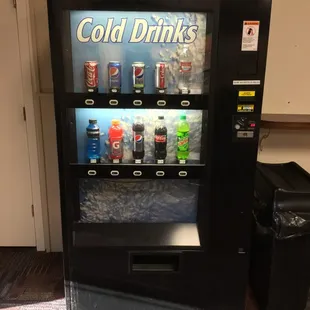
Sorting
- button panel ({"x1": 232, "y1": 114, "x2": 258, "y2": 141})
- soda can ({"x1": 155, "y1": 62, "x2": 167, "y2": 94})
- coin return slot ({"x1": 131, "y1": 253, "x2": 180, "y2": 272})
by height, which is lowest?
coin return slot ({"x1": 131, "y1": 253, "x2": 180, "y2": 272})

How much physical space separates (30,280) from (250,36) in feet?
6.64

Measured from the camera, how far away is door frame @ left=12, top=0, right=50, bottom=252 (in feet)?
7.78

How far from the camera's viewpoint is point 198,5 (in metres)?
1.65

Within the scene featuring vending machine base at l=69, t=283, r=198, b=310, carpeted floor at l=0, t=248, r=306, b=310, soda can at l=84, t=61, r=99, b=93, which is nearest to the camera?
soda can at l=84, t=61, r=99, b=93

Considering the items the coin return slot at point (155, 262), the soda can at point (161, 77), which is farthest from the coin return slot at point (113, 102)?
the coin return slot at point (155, 262)

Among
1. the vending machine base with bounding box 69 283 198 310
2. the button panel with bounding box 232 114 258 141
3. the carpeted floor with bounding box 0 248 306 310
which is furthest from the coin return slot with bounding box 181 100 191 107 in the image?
the carpeted floor with bounding box 0 248 306 310

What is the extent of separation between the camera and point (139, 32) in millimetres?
1841

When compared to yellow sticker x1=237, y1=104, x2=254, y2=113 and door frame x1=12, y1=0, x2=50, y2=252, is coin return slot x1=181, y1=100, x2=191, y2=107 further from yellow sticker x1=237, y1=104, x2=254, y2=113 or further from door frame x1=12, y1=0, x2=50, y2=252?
door frame x1=12, y1=0, x2=50, y2=252

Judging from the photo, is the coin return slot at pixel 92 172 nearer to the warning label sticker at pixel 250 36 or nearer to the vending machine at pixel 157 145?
the vending machine at pixel 157 145

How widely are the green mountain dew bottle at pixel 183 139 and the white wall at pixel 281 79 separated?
82 cm

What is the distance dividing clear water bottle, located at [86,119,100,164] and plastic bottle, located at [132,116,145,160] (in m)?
0.19

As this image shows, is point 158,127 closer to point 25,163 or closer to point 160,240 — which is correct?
point 160,240

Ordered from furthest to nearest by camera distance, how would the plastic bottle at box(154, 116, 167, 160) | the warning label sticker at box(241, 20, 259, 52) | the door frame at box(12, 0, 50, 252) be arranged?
the door frame at box(12, 0, 50, 252) → the plastic bottle at box(154, 116, 167, 160) → the warning label sticker at box(241, 20, 259, 52)

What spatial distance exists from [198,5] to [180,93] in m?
0.40
